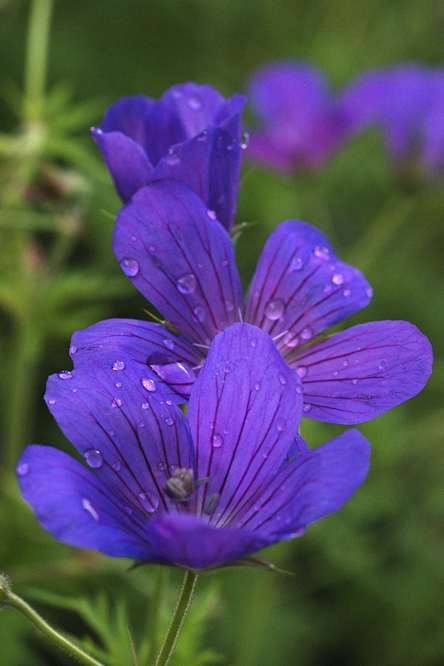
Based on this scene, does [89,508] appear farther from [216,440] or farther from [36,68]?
[36,68]

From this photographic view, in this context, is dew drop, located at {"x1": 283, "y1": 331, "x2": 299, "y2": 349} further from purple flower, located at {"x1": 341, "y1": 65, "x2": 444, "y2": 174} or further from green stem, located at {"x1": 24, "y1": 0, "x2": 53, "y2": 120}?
purple flower, located at {"x1": 341, "y1": 65, "x2": 444, "y2": 174}

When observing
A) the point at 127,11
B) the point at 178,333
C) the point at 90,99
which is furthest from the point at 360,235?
the point at 178,333

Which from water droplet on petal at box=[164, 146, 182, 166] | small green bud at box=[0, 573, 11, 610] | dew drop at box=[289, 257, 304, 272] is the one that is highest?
water droplet on petal at box=[164, 146, 182, 166]

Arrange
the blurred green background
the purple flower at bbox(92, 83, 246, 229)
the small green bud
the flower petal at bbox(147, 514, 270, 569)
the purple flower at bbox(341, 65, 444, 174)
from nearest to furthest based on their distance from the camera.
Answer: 1. the flower petal at bbox(147, 514, 270, 569)
2. the small green bud
3. the purple flower at bbox(92, 83, 246, 229)
4. the blurred green background
5. the purple flower at bbox(341, 65, 444, 174)

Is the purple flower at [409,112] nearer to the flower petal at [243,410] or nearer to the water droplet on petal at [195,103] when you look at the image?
the water droplet on petal at [195,103]

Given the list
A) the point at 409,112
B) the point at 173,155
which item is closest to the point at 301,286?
the point at 173,155

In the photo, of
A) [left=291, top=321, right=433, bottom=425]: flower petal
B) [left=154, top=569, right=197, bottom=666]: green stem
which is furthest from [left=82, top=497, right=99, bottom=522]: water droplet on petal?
[left=291, top=321, right=433, bottom=425]: flower petal

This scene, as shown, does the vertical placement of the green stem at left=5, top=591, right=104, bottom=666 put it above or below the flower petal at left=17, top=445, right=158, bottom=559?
below
